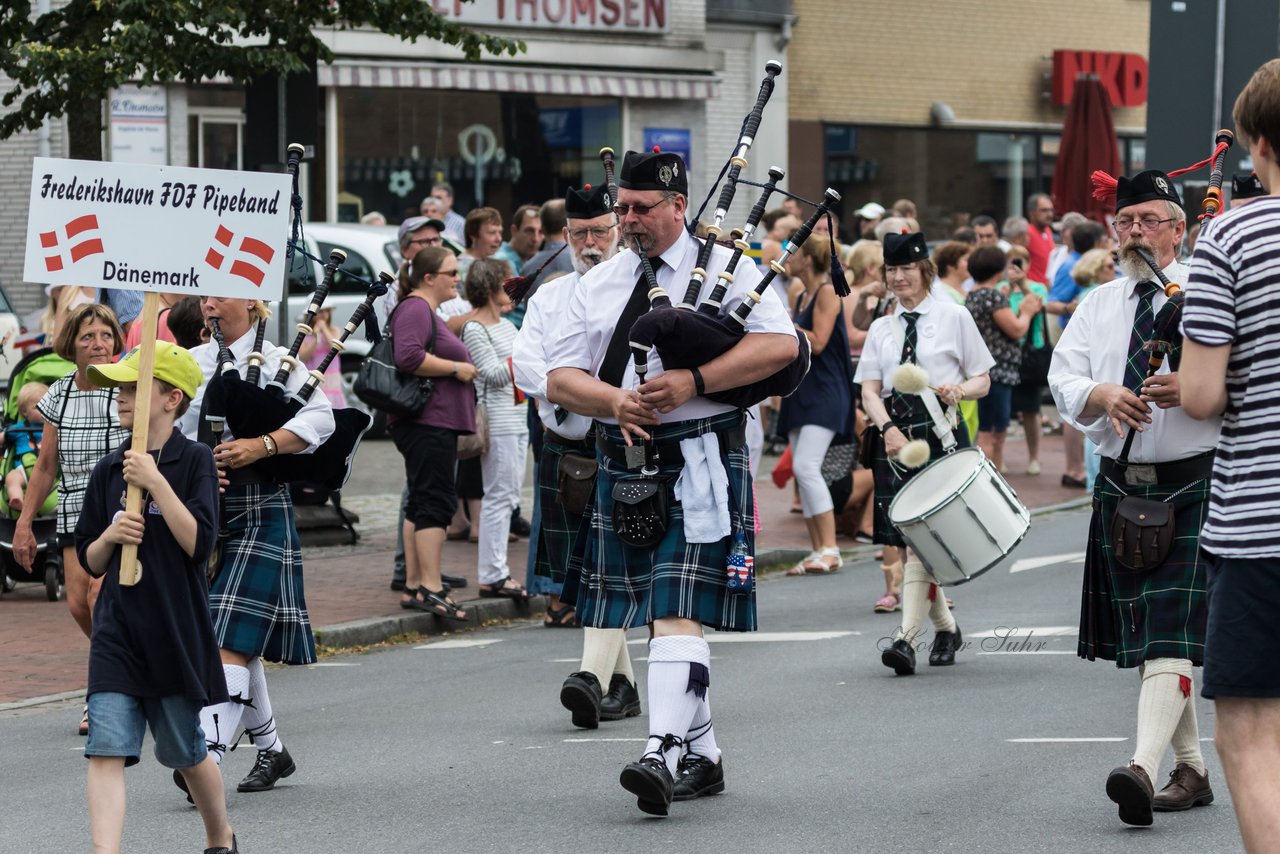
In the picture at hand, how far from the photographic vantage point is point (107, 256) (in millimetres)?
6258

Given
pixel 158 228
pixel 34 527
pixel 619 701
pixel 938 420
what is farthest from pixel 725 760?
pixel 34 527

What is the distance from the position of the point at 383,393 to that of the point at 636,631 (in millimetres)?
1882

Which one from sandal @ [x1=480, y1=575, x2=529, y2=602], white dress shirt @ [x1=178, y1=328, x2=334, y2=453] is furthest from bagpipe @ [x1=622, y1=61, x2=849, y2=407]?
sandal @ [x1=480, y1=575, x2=529, y2=602]

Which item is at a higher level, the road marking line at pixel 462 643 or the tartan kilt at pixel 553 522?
the tartan kilt at pixel 553 522

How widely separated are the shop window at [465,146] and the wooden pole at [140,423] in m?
18.9

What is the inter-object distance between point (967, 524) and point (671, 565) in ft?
7.82

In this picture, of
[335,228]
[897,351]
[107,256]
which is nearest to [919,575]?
[897,351]

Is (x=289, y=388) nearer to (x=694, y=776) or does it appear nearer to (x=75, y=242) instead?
(x=75, y=242)

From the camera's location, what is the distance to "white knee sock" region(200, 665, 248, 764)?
651 centimetres

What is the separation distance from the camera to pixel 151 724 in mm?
5609

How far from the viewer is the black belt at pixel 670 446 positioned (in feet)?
21.1

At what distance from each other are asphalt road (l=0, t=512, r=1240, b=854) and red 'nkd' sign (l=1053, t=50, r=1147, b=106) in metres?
21.4

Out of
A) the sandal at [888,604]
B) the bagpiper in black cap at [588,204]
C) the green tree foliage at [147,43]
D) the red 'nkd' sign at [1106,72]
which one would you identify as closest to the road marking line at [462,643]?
the sandal at [888,604]

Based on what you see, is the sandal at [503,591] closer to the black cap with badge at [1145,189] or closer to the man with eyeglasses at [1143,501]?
the man with eyeglasses at [1143,501]
